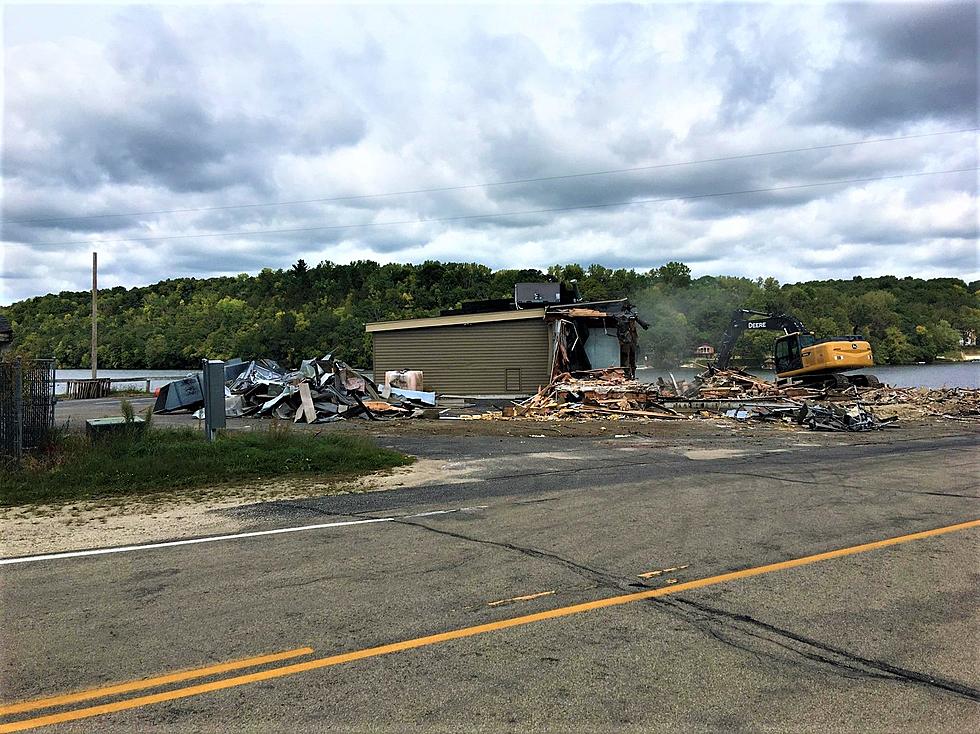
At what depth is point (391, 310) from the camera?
7731 cm

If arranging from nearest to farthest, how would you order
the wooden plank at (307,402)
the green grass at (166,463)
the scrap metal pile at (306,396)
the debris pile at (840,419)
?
the green grass at (166,463) → the debris pile at (840,419) → the wooden plank at (307,402) → the scrap metal pile at (306,396)

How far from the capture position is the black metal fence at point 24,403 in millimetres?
11438

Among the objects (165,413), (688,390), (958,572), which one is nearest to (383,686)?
(958,572)

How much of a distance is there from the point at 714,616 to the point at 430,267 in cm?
9085

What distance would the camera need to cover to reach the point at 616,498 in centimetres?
1009

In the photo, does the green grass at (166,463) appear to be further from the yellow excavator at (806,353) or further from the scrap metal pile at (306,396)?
the yellow excavator at (806,353)

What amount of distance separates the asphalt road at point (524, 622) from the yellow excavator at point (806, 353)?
84.6 ft

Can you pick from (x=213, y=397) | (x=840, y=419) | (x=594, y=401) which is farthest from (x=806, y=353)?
(x=213, y=397)

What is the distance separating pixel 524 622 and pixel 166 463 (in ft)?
28.6

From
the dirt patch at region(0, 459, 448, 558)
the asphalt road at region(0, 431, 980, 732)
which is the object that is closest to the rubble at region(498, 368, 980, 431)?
the dirt patch at region(0, 459, 448, 558)

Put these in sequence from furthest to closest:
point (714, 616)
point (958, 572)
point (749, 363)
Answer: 1. point (749, 363)
2. point (958, 572)
3. point (714, 616)

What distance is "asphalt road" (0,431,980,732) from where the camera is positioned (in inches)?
157

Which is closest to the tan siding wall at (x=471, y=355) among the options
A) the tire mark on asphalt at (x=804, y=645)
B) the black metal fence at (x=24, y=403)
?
the black metal fence at (x=24, y=403)

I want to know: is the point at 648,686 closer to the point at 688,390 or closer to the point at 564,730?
the point at 564,730
